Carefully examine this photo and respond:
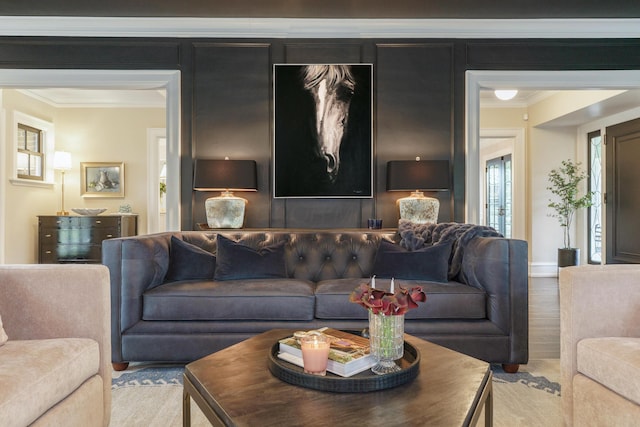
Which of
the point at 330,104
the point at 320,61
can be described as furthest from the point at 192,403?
the point at 320,61

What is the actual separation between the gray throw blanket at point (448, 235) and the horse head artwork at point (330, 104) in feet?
3.84

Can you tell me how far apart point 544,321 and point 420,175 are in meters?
1.66

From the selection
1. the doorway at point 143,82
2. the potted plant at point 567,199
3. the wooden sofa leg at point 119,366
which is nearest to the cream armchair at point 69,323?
the wooden sofa leg at point 119,366

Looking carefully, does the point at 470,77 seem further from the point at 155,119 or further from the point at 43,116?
the point at 43,116

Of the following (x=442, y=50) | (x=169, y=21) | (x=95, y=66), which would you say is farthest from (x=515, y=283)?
(x=95, y=66)

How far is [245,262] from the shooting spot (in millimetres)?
2838

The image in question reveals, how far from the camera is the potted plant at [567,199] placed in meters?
5.82

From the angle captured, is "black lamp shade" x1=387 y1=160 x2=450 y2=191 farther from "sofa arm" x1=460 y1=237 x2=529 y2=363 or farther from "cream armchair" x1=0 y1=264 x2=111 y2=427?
"cream armchair" x1=0 y1=264 x2=111 y2=427

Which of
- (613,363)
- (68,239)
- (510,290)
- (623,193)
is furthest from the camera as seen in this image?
(68,239)

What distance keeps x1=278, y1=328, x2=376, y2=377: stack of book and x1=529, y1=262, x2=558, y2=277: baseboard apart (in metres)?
5.57

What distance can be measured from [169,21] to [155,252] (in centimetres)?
242

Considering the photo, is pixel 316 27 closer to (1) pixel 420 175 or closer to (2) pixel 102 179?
(1) pixel 420 175

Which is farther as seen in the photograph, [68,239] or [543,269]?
[543,269]

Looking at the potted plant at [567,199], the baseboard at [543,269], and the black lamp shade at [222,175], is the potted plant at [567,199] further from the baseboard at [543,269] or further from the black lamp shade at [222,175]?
the black lamp shade at [222,175]
